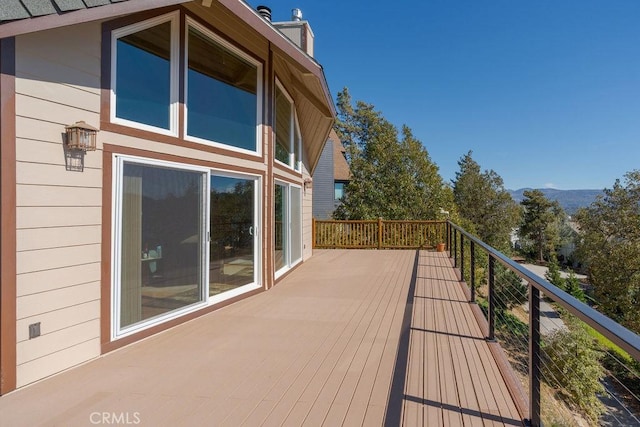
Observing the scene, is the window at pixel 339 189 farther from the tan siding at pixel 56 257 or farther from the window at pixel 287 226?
the tan siding at pixel 56 257

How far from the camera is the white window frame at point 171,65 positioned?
295 centimetres

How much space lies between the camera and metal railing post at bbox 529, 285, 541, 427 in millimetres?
1867

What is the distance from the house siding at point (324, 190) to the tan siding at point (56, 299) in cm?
1421

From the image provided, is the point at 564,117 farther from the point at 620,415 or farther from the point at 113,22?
the point at 113,22

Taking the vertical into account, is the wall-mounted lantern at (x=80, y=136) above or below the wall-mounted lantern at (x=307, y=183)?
below

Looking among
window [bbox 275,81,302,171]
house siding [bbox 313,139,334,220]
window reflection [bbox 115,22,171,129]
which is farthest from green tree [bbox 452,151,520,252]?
window reflection [bbox 115,22,171,129]

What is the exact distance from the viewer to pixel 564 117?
27750 mm

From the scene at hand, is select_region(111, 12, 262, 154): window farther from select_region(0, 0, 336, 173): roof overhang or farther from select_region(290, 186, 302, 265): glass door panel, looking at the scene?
select_region(290, 186, 302, 265): glass door panel

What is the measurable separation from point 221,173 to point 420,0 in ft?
36.8

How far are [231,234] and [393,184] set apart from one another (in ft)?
39.1

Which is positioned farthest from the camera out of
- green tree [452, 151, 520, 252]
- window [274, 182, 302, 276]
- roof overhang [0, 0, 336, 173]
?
green tree [452, 151, 520, 252]

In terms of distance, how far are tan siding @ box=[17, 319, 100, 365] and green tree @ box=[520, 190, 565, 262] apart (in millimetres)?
42456

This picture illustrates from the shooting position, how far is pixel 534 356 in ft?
6.23

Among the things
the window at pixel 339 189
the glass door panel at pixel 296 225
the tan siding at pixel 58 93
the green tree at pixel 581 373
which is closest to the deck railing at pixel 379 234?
the glass door panel at pixel 296 225
